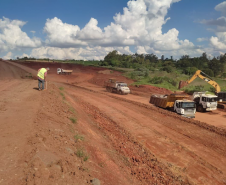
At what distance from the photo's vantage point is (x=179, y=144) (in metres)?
13.6

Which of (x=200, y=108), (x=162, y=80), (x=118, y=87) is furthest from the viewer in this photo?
(x=162, y=80)

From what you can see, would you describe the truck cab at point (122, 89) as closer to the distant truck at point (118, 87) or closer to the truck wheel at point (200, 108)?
the distant truck at point (118, 87)

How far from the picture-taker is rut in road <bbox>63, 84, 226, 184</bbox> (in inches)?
405

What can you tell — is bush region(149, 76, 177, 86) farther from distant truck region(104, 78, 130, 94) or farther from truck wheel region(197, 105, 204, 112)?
truck wheel region(197, 105, 204, 112)

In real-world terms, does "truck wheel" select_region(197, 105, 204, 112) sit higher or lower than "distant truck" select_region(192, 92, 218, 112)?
lower

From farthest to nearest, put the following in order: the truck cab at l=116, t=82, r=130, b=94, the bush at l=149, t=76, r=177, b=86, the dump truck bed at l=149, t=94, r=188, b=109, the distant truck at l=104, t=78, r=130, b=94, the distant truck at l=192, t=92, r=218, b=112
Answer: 1. the bush at l=149, t=76, r=177, b=86
2. the distant truck at l=104, t=78, r=130, b=94
3. the truck cab at l=116, t=82, r=130, b=94
4. the distant truck at l=192, t=92, r=218, b=112
5. the dump truck bed at l=149, t=94, r=188, b=109

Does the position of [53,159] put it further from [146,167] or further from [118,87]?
[118,87]

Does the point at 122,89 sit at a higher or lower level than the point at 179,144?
higher

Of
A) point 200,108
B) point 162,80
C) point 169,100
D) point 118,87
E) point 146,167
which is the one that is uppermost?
point 162,80

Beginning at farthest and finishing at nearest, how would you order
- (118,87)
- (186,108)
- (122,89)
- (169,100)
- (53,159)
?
(118,87) < (122,89) < (169,100) < (186,108) < (53,159)

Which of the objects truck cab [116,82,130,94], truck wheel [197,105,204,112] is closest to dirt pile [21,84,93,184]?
truck wheel [197,105,204,112]

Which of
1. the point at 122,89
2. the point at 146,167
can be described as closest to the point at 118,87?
the point at 122,89

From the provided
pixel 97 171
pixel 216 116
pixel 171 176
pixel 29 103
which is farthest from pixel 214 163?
pixel 216 116

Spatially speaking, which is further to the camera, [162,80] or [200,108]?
[162,80]
